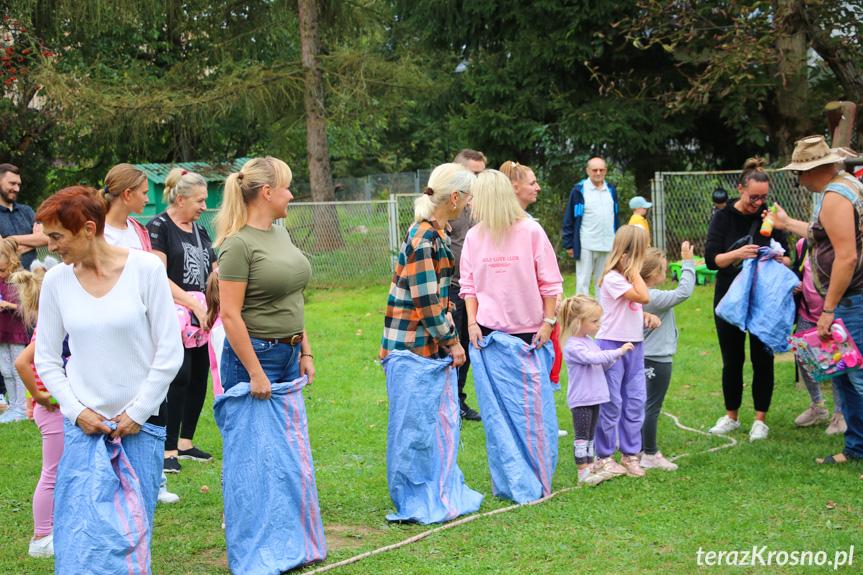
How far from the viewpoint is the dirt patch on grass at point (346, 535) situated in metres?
4.04

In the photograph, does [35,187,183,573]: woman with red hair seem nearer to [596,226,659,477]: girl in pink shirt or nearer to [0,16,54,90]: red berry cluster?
[596,226,659,477]: girl in pink shirt

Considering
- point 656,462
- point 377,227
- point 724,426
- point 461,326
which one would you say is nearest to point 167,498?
point 461,326

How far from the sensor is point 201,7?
1839 cm

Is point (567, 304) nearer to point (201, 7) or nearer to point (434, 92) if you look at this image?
point (434, 92)

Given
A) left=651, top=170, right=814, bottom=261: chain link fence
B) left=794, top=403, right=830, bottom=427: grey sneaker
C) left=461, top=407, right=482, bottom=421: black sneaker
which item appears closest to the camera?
left=794, top=403, right=830, bottom=427: grey sneaker

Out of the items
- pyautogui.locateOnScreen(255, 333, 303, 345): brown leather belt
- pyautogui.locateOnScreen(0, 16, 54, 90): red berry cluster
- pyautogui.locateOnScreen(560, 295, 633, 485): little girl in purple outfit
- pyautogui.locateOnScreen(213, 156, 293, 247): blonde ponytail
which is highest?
pyautogui.locateOnScreen(0, 16, 54, 90): red berry cluster

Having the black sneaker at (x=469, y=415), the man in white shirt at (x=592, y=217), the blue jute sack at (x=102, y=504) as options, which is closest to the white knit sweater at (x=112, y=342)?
the blue jute sack at (x=102, y=504)

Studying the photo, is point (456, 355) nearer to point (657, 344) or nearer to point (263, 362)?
point (263, 362)

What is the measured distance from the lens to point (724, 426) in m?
5.96

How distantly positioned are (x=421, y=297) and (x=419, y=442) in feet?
2.64

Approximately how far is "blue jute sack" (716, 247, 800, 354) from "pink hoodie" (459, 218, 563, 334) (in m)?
1.68

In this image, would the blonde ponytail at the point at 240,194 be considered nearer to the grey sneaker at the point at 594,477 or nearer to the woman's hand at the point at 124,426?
the woman's hand at the point at 124,426

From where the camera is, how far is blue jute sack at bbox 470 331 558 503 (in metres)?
4.56

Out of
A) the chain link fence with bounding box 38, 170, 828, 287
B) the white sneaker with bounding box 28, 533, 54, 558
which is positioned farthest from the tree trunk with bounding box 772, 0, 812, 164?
the white sneaker with bounding box 28, 533, 54, 558
